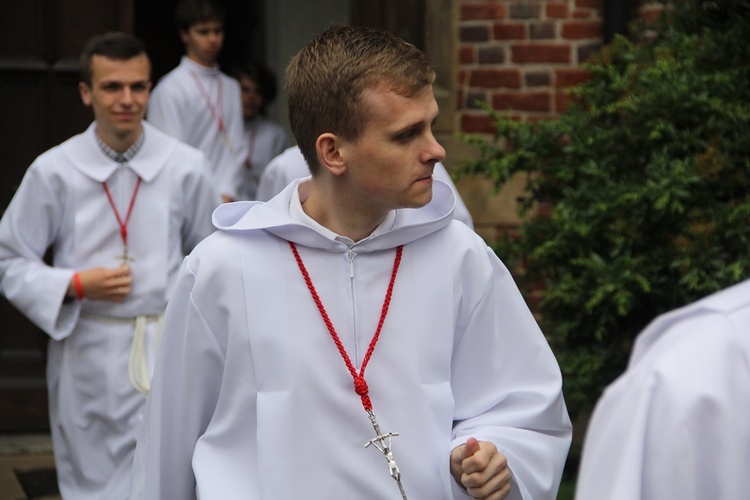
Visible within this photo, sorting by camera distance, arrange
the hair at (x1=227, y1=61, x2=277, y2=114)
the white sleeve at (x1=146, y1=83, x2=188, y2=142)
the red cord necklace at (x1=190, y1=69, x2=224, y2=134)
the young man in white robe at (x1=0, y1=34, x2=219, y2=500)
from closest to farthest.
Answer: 1. the young man in white robe at (x1=0, y1=34, x2=219, y2=500)
2. the white sleeve at (x1=146, y1=83, x2=188, y2=142)
3. the red cord necklace at (x1=190, y1=69, x2=224, y2=134)
4. the hair at (x1=227, y1=61, x2=277, y2=114)

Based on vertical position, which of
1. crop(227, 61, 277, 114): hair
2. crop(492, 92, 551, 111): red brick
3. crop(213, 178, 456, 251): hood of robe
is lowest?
crop(227, 61, 277, 114): hair

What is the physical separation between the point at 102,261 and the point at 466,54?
2.69m

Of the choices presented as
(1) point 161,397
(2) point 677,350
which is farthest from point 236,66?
(2) point 677,350

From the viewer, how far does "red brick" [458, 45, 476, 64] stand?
23.1 feet

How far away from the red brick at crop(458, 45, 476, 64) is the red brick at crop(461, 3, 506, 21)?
0.50 feet

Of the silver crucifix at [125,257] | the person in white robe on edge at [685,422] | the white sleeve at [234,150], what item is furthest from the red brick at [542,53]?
the person in white robe on edge at [685,422]

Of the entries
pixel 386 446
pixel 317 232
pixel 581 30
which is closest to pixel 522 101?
pixel 581 30

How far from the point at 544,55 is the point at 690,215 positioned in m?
1.82

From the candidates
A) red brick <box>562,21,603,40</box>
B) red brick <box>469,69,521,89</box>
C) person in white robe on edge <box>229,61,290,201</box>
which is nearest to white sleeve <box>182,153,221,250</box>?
red brick <box>469,69,521,89</box>

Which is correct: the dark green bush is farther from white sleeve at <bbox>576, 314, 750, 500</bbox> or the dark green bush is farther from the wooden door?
white sleeve at <bbox>576, 314, 750, 500</bbox>

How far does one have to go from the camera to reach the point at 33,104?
6.78m

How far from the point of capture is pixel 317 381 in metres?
2.90

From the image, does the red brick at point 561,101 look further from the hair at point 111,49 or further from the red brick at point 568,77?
the hair at point 111,49

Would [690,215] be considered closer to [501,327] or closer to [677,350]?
[501,327]
